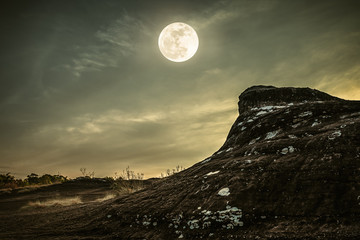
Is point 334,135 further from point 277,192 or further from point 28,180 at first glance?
point 28,180

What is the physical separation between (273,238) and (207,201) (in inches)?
50.6

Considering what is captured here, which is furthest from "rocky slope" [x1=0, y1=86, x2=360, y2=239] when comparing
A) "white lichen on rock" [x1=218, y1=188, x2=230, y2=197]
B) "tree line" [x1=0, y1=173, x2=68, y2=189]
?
"tree line" [x1=0, y1=173, x2=68, y2=189]

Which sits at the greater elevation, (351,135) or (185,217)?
(351,135)

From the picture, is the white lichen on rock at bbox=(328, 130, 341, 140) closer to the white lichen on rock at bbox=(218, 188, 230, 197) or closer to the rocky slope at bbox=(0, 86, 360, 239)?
the rocky slope at bbox=(0, 86, 360, 239)

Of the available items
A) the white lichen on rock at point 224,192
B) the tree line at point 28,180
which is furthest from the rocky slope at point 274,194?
the tree line at point 28,180

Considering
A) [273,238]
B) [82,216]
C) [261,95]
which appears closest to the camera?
[273,238]

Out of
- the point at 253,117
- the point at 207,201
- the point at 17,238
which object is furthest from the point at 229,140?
the point at 17,238

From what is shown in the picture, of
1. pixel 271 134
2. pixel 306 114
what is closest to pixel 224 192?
pixel 271 134

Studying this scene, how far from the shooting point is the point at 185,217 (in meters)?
3.46

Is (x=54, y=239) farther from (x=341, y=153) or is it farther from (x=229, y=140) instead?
(x=341, y=153)

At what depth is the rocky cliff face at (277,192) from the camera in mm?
2451

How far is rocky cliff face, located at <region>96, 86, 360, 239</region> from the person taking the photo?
245cm

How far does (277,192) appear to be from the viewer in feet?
9.82

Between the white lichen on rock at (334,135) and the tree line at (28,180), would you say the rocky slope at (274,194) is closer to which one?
the white lichen on rock at (334,135)
